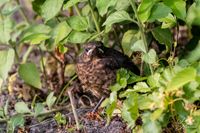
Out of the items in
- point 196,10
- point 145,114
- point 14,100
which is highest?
point 196,10

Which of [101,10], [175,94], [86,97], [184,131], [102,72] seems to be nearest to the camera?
[175,94]

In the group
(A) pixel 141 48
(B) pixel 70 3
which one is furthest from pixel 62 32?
(A) pixel 141 48

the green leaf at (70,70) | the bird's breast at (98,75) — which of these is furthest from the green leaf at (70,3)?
the green leaf at (70,70)

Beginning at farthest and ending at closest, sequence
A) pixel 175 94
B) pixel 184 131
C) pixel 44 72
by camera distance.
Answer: pixel 44 72
pixel 184 131
pixel 175 94

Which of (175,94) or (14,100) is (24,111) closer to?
(14,100)

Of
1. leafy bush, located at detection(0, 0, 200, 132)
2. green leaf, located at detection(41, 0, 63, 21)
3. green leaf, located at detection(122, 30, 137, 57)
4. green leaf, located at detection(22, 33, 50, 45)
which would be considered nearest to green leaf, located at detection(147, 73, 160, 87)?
leafy bush, located at detection(0, 0, 200, 132)

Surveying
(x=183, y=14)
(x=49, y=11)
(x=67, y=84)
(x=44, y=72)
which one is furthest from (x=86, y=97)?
(x=183, y=14)

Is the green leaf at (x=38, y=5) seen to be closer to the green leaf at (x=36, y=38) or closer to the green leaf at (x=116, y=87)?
the green leaf at (x=36, y=38)
